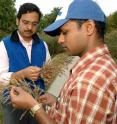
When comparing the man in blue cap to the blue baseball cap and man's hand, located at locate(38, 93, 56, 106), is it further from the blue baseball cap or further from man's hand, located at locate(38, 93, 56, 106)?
man's hand, located at locate(38, 93, 56, 106)

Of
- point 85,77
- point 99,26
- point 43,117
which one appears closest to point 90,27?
point 99,26

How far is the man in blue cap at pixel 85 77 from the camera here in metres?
2.67

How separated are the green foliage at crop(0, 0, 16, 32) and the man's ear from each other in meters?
17.2

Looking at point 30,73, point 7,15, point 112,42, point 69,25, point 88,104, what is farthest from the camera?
point 7,15

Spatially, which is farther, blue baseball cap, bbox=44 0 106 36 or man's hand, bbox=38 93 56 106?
man's hand, bbox=38 93 56 106

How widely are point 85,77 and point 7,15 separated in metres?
17.7

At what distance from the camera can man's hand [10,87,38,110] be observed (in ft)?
9.86

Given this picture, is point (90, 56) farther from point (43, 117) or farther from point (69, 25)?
point (43, 117)

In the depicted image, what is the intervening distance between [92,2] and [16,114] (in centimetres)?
209

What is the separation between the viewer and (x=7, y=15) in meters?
20.1

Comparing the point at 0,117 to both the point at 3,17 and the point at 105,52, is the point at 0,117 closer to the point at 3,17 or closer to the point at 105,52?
the point at 105,52

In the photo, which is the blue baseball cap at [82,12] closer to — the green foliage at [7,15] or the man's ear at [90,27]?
the man's ear at [90,27]

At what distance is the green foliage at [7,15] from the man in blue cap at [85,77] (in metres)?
17.1

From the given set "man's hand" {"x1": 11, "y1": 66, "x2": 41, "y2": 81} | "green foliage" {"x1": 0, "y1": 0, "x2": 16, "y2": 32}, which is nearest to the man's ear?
"man's hand" {"x1": 11, "y1": 66, "x2": 41, "y2": 81}
